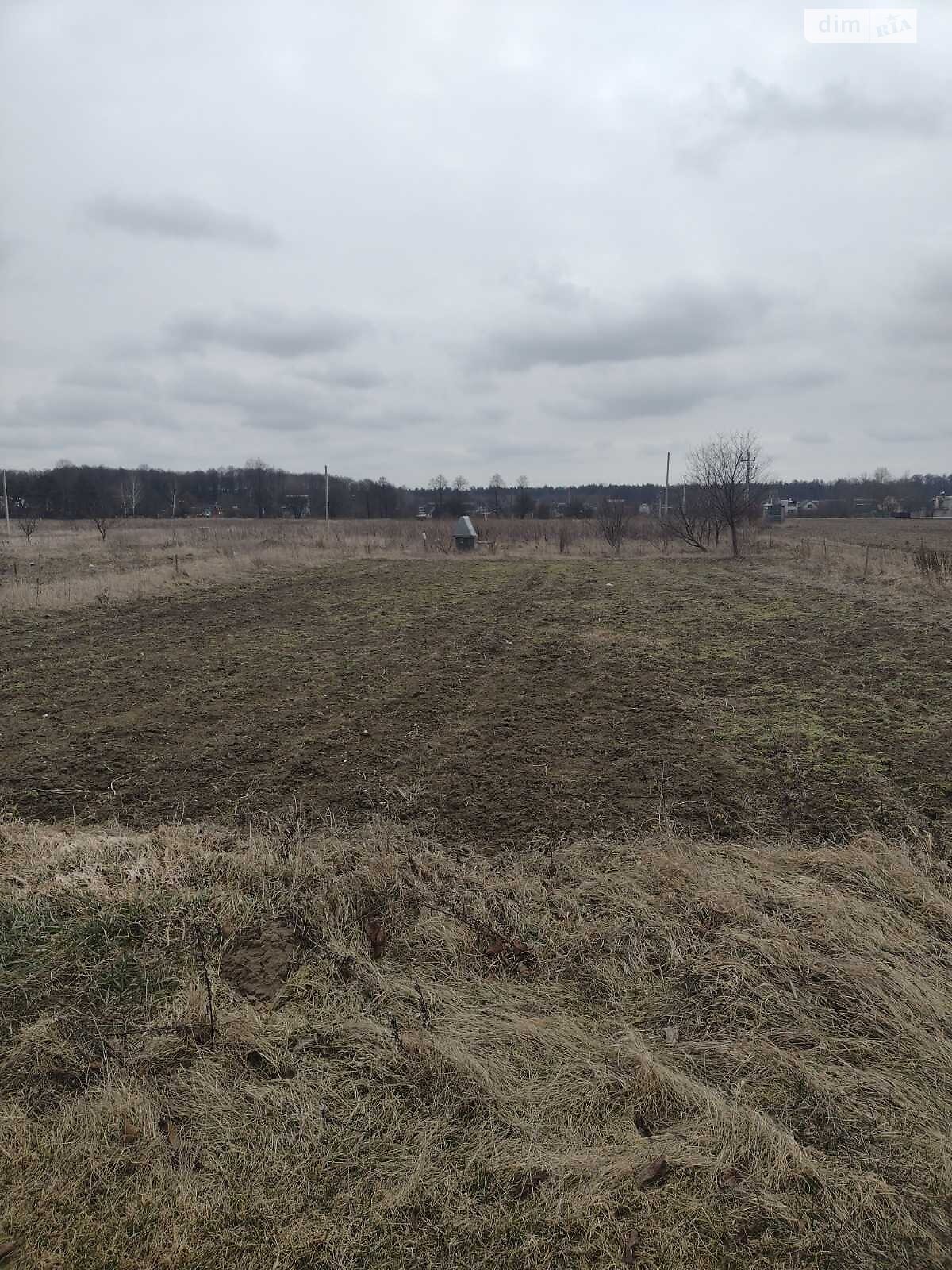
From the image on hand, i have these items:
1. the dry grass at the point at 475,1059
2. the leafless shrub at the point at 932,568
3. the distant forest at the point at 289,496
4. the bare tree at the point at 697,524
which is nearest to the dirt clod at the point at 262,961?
the dry grass at the point at 475,1059

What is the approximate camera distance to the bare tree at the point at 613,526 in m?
28.2

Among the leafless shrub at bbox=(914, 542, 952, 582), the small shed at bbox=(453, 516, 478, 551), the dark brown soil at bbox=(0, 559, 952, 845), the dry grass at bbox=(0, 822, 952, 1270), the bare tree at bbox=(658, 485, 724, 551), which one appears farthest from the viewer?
the bare tree at bbox=(658, 485, 724, 551)

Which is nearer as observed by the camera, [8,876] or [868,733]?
[8,876]

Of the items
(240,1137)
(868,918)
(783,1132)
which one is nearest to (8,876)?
(240,1137)

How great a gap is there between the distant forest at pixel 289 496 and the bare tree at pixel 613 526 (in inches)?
772

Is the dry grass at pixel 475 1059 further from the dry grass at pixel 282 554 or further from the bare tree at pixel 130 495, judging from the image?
the bare tree at pixel 130 495

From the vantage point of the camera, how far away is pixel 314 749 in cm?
538

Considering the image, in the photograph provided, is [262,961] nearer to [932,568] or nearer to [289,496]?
[932,568]

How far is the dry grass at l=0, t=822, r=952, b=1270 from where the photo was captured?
5.83ft

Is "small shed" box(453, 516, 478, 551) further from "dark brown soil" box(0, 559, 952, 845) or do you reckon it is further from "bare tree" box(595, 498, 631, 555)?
"dark brown soil" box(0, 559, 952, 845)

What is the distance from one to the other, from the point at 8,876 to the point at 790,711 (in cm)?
→ 565

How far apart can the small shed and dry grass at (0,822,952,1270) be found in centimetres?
2359

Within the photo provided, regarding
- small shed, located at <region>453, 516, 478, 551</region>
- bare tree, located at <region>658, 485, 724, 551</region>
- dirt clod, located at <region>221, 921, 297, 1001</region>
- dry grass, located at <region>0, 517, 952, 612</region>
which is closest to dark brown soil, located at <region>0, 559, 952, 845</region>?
dirt clod, located at <region>221, 921, 297, 1001</region>

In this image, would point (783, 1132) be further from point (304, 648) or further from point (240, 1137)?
point (304, 648)
